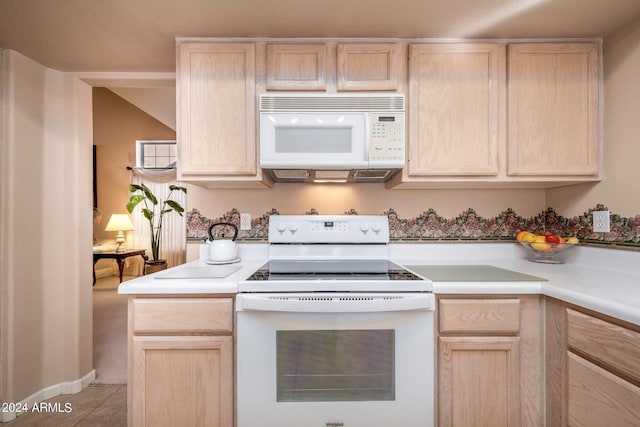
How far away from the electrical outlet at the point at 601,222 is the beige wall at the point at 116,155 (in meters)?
6.22

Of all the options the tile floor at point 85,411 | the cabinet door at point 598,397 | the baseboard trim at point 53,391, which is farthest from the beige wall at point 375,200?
the baseboard trim at point 53,391

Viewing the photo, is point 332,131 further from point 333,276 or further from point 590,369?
point 590,369

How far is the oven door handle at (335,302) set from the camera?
121cm

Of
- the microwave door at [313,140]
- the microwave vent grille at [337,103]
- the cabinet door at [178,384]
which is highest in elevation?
the microwave vent grille at [337,103]

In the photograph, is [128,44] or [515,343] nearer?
[515,343]

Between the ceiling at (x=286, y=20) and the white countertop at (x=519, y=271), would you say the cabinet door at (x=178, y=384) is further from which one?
the ceiling at (x=286, y=20)

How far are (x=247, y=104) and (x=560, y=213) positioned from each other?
200cm

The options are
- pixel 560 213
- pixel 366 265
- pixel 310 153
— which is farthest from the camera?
pixel 560 213

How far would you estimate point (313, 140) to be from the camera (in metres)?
1.54

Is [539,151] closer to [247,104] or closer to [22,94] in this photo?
[247,104]

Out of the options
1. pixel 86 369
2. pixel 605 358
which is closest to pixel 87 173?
pixel 86 369

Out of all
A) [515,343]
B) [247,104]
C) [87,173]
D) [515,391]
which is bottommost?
[515,391]

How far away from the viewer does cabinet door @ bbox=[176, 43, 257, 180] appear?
161 cm

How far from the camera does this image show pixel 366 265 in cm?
165
